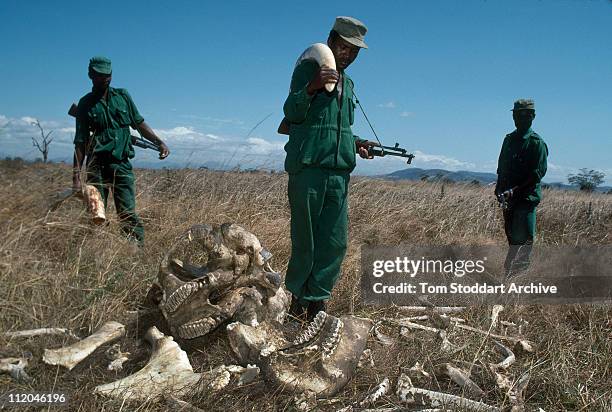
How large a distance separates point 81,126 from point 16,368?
3.10 m

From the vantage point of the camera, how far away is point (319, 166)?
3627 mm

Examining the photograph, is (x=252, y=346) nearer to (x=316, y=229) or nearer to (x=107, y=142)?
(x=316, y=229)

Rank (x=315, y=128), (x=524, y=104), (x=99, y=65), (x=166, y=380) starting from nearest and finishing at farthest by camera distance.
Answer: (x=166, y=380) → (x=315, y=128) → (x=99, y=65) → (x=524, y=104)

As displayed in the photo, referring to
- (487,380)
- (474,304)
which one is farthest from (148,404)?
(474,304)

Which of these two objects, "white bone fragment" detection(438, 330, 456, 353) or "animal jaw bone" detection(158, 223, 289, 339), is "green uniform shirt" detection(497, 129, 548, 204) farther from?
"animal jaw bone" detection(158, 223, 289, 339)

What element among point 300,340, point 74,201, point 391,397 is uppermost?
point 74,201

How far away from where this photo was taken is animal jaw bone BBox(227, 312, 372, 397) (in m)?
2.73

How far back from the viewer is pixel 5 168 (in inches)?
228

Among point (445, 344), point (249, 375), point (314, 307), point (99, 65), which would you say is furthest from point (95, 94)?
point (445, 344)

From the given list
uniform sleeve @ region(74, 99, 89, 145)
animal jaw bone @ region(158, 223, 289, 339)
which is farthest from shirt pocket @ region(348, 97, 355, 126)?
uniform sleeve @ region(74, 99, 89, 145)

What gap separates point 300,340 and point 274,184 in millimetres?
5634

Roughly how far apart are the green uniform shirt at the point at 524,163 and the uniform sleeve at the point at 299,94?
3.24 metres

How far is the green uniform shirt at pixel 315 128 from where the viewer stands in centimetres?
358

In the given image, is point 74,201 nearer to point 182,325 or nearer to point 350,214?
point 182,325
